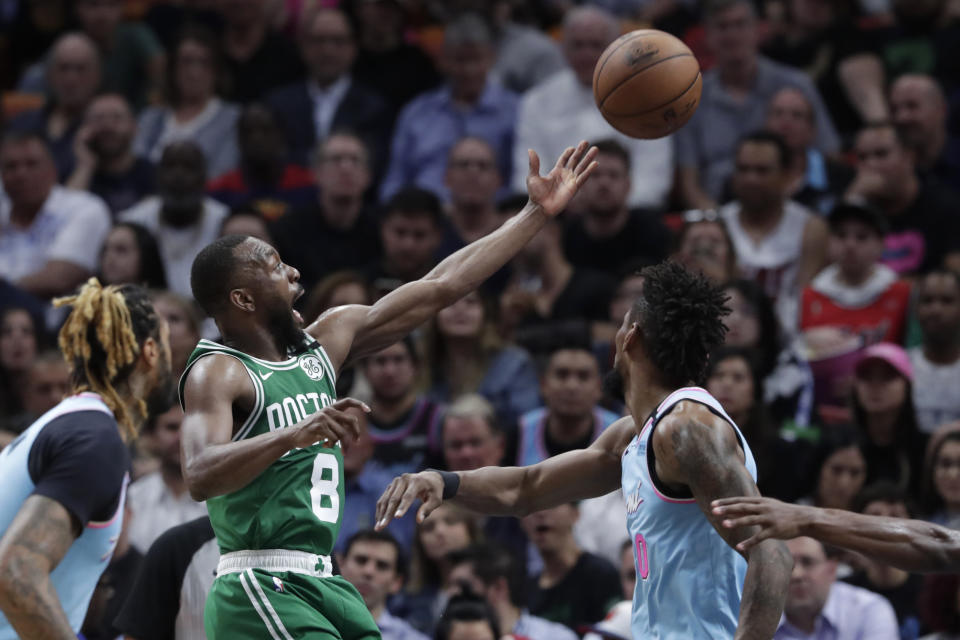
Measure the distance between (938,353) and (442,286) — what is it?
15.1 ft

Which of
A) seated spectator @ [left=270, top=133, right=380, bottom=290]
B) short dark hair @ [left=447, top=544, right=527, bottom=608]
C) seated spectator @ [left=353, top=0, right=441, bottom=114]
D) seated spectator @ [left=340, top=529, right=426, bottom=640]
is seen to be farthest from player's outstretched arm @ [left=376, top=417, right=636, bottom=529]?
seated spectator @ [left=353, top=0, right=441, bottom=114]

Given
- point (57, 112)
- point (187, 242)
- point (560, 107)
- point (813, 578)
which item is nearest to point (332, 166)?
point (187, 242)

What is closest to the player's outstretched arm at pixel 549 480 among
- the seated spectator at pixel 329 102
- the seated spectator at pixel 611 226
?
the seated spectator at pixel 611 226

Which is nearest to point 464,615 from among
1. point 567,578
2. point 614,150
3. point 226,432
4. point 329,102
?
point 567,578

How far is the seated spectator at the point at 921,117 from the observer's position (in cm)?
1048

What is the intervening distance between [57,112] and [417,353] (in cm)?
528

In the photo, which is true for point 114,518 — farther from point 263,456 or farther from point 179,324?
point 179,324

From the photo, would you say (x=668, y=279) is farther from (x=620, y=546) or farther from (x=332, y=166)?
(x=332, y=166)

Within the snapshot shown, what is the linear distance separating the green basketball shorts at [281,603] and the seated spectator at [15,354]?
549 cm

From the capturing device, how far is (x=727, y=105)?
11250mm

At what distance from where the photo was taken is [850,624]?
720cm

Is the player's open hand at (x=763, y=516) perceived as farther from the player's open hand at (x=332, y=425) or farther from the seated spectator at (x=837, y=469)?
the seated spectator at (x=837, y=469)

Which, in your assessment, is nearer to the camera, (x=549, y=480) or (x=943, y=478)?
(x=549, y=480)

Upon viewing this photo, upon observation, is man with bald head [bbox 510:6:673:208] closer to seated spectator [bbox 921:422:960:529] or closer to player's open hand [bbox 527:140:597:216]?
seated spectator [bbox 921:422:960:529]
